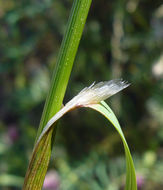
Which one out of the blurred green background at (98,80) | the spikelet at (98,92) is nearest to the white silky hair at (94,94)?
the spikelet at (98,92)

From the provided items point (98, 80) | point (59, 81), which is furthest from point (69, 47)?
point (98, 80)

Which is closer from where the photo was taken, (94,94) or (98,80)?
(94,94)

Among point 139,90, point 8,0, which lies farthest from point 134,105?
point 8,0

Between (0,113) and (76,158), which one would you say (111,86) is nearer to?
(76,158)

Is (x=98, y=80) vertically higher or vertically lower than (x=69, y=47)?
higher

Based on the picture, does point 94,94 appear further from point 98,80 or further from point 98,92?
point 98,80

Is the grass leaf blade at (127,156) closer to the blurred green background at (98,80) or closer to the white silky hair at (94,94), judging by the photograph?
the white silky hair at (94,94)

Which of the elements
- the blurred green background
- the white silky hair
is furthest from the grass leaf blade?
the blurred green background
